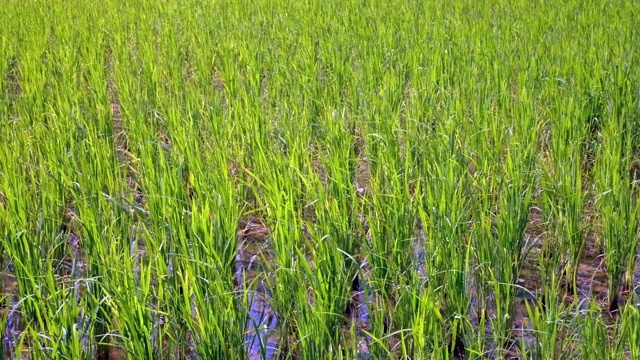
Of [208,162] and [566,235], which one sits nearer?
[566,235]

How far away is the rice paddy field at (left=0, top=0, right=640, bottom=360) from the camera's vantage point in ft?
6.40

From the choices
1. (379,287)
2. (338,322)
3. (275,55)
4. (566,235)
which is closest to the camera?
(338,322)

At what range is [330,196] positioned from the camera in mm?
2695

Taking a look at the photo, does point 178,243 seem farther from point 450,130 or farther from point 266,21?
point 266,21

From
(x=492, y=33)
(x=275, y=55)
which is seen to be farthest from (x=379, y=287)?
(x=492, y=33)

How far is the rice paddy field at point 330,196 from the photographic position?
1.95m

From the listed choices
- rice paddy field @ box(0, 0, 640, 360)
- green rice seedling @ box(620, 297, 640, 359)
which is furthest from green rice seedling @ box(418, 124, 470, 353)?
green rice seedling @ box(620, 297, 640, 359)

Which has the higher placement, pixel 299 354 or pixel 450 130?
pixel 450 130

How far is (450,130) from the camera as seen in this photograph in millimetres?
3043

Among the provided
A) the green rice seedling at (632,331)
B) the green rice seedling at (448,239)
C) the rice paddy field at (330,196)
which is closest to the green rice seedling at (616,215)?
the rice paddy field at (330,196)

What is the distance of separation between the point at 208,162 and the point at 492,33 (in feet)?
8.68

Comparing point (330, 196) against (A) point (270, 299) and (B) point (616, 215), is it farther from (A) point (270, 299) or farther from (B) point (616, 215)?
(B) point (616, 215)

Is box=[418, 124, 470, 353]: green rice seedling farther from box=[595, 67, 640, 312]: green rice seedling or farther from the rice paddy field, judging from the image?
box=[595, 67, 640, 312]: green rice seedling

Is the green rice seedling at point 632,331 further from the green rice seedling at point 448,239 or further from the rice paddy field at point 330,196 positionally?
the green rice seedling at point 448,239
